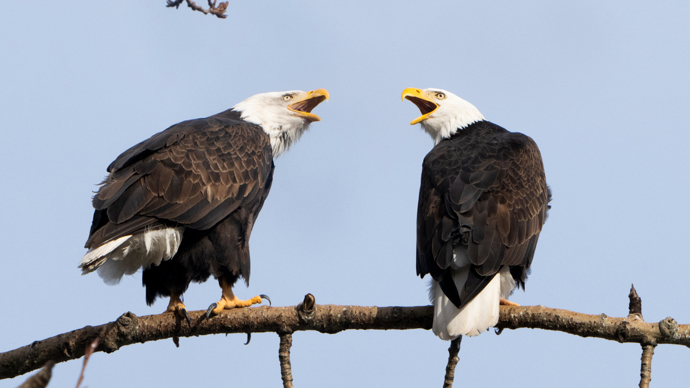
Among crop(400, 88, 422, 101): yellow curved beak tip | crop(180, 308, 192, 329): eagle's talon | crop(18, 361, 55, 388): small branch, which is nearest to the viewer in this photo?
crop(18, 361, 55, 388): small branch

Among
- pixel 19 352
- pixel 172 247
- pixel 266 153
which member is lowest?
pixel 19 352

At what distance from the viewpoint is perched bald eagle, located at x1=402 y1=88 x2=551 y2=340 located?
4672mm

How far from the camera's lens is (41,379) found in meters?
1.67

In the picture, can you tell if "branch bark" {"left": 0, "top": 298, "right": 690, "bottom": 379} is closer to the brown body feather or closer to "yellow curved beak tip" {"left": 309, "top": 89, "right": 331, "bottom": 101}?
the brown body feather

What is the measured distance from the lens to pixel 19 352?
183 inches

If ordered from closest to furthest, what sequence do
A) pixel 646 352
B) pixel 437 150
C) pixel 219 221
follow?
pixel 646 352, pixel 219 221, pixel 437 150

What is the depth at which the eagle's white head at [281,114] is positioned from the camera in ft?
22.2

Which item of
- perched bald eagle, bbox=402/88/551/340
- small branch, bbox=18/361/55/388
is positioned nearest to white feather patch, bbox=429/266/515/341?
perched bald eagle, bbox=402/88/551/340

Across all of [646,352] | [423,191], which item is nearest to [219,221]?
[423,191]

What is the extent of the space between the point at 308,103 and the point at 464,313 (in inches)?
134

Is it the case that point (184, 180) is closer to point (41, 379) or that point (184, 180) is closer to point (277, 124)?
point (277, 124)

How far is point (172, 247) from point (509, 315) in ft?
8.26

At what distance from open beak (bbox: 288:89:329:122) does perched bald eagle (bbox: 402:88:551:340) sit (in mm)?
1347

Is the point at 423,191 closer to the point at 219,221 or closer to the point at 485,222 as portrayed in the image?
the point at 485,222
